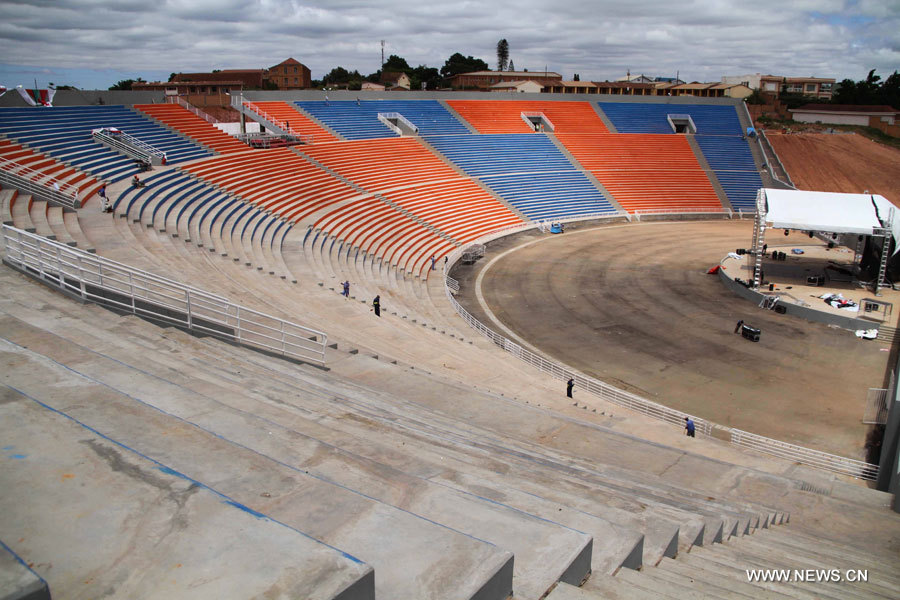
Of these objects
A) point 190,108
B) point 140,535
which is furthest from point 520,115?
point 140,535

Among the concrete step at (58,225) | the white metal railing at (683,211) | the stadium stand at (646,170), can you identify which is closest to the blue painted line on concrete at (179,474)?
the concrete step at (58,225)

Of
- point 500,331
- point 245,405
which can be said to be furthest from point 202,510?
point 500,331

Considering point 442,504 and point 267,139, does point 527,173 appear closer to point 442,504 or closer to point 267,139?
point 267,139

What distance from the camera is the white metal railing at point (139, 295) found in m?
11.6

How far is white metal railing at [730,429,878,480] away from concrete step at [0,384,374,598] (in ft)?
46.7

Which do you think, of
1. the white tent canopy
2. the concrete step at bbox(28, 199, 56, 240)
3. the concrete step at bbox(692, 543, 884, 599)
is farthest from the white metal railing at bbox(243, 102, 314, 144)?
the concrete step at bbox(692, 543, 884, 599)

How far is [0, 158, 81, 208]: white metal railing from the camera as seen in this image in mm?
20922

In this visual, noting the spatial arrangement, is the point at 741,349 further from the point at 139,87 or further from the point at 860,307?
the point at 139,87

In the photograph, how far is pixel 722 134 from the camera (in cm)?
5881

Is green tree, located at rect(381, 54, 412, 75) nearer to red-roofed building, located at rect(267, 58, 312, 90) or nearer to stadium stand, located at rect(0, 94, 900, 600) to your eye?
red-roofed building, located at rect(267, 58, 312, 90)

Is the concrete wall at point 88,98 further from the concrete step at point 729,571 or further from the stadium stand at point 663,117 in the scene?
the stadium stand at point 663,117

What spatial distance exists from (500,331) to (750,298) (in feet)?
41.1

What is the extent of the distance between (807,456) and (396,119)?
4314 cm

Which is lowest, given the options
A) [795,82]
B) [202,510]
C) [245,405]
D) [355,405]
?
[355,405]
